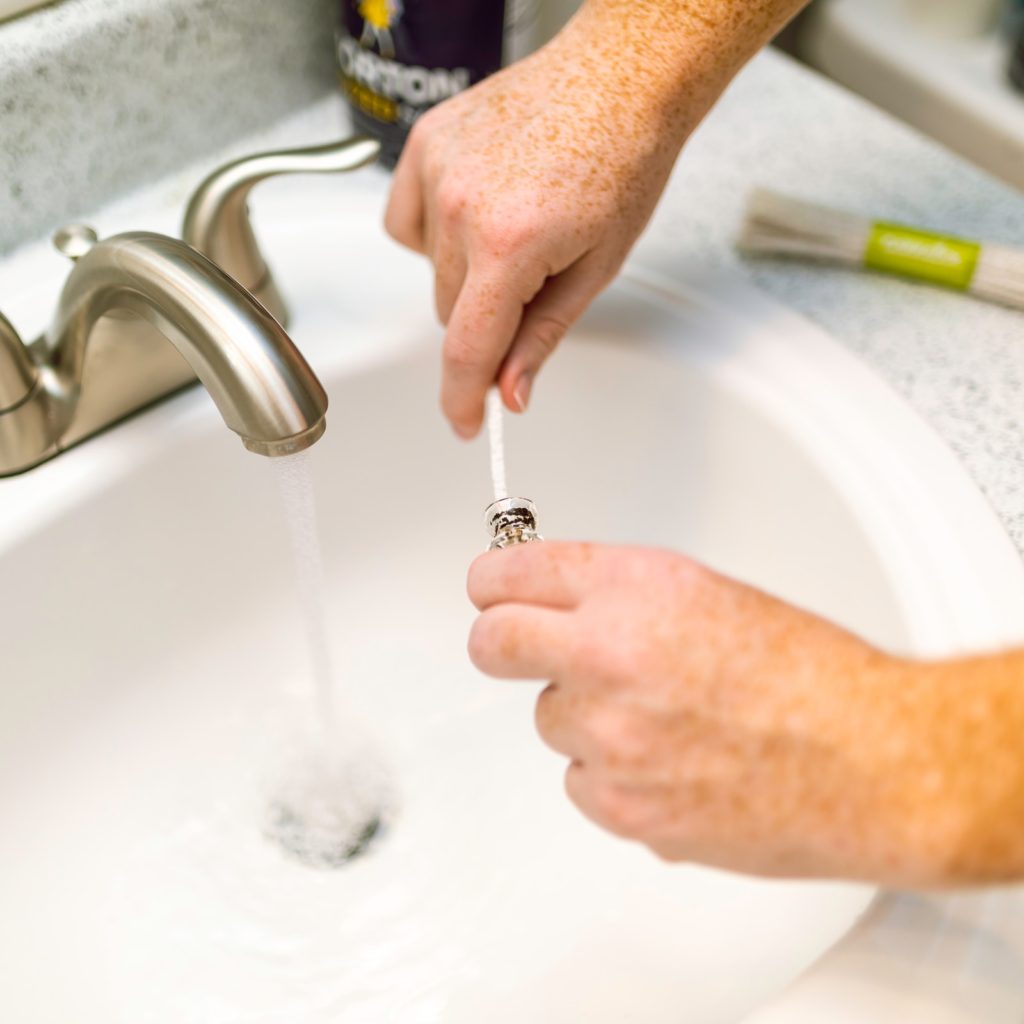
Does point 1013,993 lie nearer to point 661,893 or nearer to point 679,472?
point 661,893

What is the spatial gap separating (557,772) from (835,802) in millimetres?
268

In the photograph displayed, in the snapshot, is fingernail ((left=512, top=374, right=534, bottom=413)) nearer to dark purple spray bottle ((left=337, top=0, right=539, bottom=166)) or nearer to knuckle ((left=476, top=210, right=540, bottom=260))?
knuckle ((left=476, top=210, right=540, bottom=260))

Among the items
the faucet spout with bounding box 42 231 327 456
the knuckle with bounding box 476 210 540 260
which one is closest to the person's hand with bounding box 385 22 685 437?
the knuckle with bounding box 476 210 540 260

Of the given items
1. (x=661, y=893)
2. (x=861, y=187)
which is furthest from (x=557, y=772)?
(x=861, y=187)

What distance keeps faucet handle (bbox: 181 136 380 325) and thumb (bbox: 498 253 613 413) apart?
0.30ft

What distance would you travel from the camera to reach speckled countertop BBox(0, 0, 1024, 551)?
503mm

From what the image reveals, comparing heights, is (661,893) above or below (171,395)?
below

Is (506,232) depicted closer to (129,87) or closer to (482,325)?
(482,325)

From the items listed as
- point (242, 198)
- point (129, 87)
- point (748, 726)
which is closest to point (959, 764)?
point (748, 726)

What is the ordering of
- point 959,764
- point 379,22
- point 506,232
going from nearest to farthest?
point 959,764 → point 506,232 → point 379,22

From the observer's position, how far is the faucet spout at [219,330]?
360 mm

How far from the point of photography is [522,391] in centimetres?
47

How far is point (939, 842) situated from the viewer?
0.93ft

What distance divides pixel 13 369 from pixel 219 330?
120 millimetres
